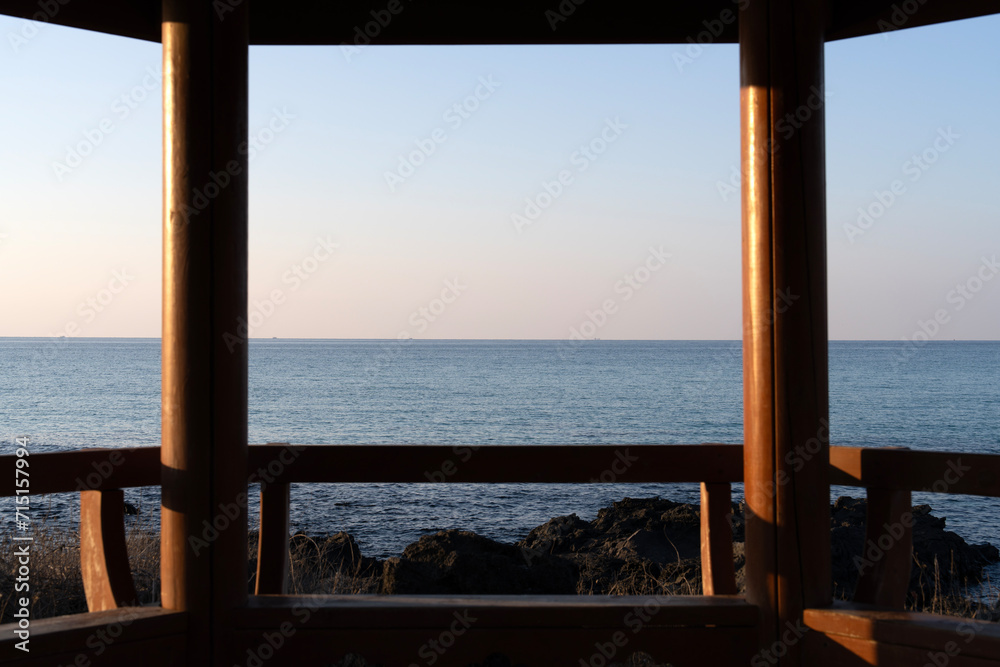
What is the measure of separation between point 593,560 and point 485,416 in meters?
28.4

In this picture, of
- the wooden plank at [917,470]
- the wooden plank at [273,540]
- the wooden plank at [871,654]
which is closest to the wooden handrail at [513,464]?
the wooden plank at [917,470]

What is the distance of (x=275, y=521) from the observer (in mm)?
2863

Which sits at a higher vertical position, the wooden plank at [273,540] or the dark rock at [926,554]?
the wooden plank at [273,540]

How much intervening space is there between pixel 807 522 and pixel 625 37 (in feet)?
6.55

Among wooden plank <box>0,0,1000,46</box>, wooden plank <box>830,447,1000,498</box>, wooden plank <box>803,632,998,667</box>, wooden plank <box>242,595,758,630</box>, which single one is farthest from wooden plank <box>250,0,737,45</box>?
wooden plank <box>803,632,998,667</box>

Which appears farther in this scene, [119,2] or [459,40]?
[459,40]

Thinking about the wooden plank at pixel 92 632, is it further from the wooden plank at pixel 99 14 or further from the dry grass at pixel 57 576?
the wooden plank at pixel 99 14

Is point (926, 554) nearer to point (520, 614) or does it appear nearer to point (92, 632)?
point (520, 614)

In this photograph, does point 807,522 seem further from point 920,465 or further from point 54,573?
point 54,573

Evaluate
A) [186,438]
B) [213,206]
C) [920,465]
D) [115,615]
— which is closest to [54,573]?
[115,615]

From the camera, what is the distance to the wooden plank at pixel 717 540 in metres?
2.86

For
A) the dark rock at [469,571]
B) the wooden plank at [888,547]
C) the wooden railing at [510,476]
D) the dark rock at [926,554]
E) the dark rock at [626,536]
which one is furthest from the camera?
the dark rock at [626,536]

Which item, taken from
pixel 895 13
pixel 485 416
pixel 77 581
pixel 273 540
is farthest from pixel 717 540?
pixel 485 416

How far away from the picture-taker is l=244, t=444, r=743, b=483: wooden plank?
107 inches
